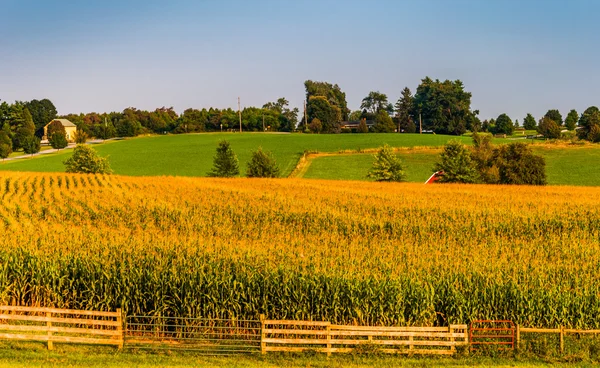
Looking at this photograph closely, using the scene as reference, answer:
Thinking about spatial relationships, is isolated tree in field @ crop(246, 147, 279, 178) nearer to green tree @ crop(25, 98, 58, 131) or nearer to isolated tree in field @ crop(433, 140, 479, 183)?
isolated tree in field @ crop(433, 140, 479, 183)

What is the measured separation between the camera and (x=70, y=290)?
22.0 m

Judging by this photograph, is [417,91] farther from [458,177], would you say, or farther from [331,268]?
[331,268]

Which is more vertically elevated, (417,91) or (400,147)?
(417,91)

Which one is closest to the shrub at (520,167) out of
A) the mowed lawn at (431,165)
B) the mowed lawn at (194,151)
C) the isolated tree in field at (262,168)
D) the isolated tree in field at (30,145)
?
the mowed lawn at (431,165)

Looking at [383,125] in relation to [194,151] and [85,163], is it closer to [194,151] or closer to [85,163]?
[194,151]

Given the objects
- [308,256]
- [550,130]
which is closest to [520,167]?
[308,256]

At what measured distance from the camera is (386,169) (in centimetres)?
6838

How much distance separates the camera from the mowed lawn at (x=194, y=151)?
297 ft

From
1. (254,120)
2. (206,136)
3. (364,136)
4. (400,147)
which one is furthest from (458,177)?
(254,120)

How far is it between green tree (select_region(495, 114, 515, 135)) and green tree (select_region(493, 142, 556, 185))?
104 metres

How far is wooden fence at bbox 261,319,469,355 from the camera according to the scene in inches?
719

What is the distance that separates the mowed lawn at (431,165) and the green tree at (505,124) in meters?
67.9

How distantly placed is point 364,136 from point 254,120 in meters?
55.0

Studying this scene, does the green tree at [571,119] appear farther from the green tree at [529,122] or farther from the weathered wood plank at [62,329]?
the weathered wood plank at [62,329]
